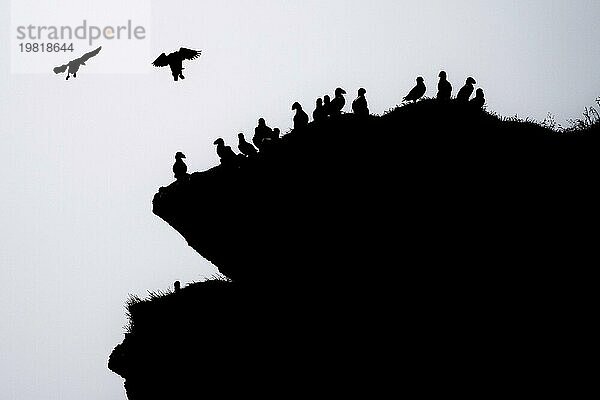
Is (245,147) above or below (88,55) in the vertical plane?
below

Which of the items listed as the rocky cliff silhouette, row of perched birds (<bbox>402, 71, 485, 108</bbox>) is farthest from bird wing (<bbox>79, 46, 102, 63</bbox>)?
row of perched birds (<bbox>402, 71, 485, 108</bbox>)

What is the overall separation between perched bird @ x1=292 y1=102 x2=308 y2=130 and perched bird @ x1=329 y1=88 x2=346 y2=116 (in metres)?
0.92

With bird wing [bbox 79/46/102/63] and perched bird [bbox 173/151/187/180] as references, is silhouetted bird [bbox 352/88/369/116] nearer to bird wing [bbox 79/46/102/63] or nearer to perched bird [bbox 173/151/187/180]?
perched bird [bbox 173/151/187/180]

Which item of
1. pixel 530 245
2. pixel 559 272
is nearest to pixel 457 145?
pixel 530 245

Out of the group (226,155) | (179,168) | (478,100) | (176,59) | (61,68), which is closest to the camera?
(478,100)

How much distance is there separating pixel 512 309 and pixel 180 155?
12.9 m

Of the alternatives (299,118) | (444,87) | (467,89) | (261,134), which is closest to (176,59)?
(261,134)

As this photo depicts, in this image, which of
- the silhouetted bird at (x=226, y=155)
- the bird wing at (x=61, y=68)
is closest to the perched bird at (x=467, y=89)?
the silhouetted bird at (x=226, y=155)

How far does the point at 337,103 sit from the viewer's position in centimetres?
1909

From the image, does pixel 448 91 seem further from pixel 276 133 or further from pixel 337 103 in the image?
pixel 276 133

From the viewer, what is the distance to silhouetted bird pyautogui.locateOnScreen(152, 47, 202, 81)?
22562mm

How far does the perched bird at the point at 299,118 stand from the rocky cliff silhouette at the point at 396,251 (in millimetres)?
545

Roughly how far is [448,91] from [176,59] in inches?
447

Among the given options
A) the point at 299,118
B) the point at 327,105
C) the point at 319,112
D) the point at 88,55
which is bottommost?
the point at 299,118
